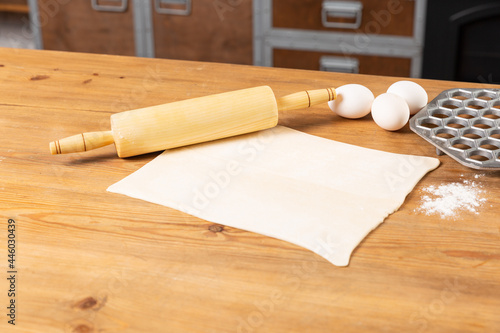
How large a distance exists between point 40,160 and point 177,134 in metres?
0.22

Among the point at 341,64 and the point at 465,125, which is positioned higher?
the point at 465,125

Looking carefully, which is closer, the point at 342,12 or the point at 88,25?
the point at 342,12

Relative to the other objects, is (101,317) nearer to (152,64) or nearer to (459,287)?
(459,287)

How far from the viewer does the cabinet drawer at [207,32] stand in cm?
248

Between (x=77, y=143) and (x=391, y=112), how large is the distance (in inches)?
19.8

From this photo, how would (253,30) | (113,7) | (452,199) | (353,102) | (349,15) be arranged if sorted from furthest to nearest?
(113,7), (253,30), (349,15), (353,102), (452,199)

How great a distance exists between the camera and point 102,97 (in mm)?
1114

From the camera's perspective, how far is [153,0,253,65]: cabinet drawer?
248cm

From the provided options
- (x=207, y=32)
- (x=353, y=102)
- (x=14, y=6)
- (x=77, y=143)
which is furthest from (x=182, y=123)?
(x=14, y=6)

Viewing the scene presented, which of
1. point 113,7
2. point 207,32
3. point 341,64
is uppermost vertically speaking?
point 113,7

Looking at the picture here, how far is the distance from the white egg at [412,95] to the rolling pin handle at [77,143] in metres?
0.50

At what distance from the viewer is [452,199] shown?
792 mm

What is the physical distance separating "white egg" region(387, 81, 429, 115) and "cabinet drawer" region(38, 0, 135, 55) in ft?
6.02

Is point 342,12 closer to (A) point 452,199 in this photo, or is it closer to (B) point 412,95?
(B) point 412,95
